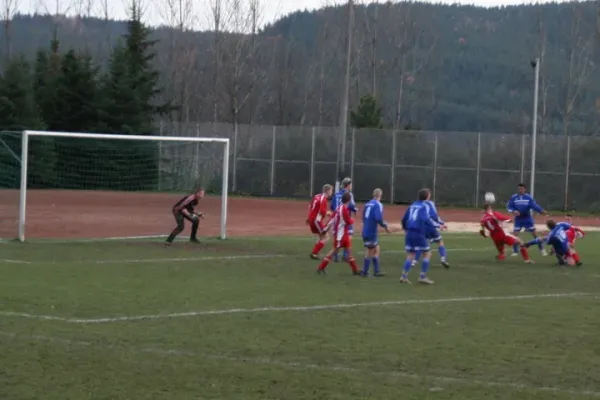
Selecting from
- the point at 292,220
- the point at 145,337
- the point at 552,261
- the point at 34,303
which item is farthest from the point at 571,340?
the point at 292,220

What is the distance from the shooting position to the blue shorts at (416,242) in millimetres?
18938

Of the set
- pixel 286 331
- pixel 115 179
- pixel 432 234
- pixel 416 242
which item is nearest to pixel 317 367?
pixel 286 331

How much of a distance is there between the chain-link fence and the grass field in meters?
29.5

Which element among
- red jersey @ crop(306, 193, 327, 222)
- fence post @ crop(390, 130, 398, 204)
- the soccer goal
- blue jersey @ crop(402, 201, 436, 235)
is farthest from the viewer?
fence post @ crop(390, 130, 398, 204)

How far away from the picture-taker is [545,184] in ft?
167

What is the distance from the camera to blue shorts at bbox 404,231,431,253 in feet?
62.1

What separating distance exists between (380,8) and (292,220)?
4713 cm

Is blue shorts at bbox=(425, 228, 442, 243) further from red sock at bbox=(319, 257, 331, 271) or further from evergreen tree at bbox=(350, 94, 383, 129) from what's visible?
evergreen tree at bbox=(350, 94, 383, 129)

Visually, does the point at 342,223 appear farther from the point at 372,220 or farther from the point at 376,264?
the point at 376,264

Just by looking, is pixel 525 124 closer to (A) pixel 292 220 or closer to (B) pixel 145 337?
(A) pixel 292 220

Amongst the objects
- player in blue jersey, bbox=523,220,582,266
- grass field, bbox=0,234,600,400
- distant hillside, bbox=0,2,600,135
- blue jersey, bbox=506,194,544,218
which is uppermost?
distant hillside, bbox=0,2,600,135

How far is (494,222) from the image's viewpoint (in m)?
23.3

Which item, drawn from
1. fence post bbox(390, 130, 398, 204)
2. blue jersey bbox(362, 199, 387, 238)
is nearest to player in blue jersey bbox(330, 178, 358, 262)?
blue jersey bbox(362, 199, 387, 238)

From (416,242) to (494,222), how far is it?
4.86m
